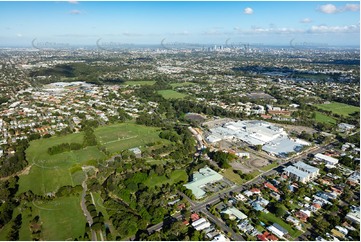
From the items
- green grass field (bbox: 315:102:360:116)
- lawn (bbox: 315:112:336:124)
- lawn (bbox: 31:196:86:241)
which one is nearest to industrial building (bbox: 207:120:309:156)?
lawn (bbox: 315:112:336:124)

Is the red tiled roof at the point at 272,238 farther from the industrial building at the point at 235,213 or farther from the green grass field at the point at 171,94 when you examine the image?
the green grass field at the point at 171,94

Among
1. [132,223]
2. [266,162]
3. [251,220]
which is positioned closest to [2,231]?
[132,223]

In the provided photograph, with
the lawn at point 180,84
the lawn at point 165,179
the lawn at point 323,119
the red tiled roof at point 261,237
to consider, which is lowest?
the lawn at point 165,179

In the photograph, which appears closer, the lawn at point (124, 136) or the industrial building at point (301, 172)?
the industrial building at point (301, 172)

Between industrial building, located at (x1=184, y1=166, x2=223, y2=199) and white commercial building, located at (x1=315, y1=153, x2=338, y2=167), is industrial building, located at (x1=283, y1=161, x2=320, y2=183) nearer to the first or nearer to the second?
white commercial building, located at (x1=315, y1=153, x2=338, y2=167)

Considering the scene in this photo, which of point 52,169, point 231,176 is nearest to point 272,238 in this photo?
point 231,176

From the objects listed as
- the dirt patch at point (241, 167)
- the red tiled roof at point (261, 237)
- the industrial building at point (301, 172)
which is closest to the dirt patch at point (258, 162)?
the dirt patch at point (241, 167)

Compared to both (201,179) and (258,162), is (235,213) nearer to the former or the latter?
(201,179)
